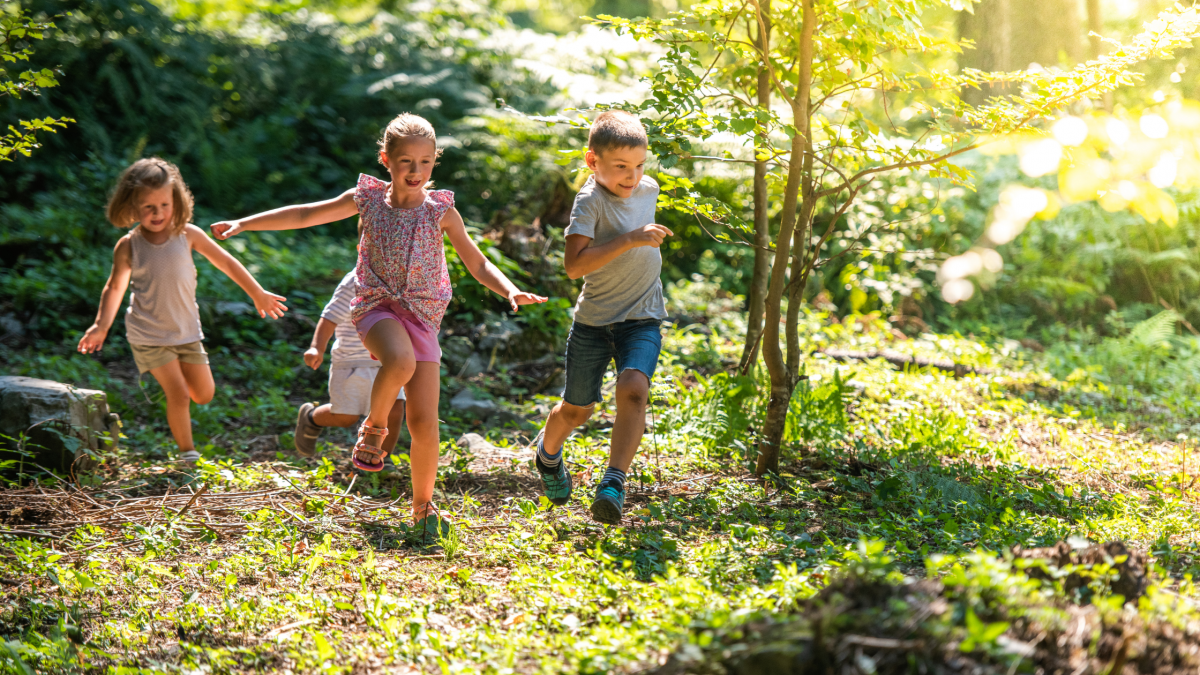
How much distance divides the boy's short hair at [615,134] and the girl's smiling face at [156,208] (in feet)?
8.00

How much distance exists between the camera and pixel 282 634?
2516mm

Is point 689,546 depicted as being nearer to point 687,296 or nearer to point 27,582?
point 27,582

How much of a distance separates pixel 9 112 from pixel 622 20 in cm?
848

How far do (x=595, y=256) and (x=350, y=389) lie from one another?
1.70m

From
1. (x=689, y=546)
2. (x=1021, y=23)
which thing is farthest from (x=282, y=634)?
(x=1021, y=23)

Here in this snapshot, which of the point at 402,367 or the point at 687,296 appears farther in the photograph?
the point at 687,296

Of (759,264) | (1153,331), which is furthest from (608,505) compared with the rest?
(1153,331)

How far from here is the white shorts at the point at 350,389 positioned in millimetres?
4297

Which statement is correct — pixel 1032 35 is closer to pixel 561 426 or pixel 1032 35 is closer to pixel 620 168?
pixel 620 168

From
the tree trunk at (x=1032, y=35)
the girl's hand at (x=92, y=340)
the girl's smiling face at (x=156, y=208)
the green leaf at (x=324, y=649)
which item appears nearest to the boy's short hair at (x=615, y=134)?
the green leaf at (x=324, y=649)

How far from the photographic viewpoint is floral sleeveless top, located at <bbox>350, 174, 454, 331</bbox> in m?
3.42

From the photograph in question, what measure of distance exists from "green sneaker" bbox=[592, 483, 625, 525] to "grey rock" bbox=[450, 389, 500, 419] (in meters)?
2.23

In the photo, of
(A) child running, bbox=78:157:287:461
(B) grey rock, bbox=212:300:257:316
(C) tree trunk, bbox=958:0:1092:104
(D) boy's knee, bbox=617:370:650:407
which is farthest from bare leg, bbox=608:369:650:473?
(C) tree trunk, bbox=958:0:1092:104

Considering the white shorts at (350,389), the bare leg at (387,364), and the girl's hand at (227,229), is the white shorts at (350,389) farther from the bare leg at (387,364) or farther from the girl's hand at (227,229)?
the bare leg at (387,364)
